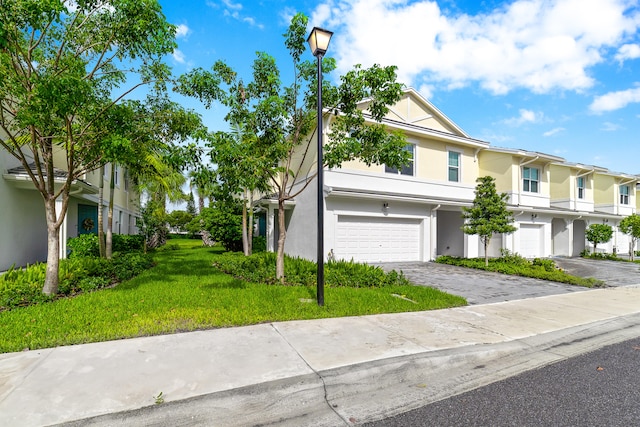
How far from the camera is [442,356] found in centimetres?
406

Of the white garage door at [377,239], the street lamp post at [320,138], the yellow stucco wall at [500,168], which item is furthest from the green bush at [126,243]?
the yellow stucco wall at [500,168]

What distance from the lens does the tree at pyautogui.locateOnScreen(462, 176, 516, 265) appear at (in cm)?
1329

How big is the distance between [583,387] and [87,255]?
14.4 m

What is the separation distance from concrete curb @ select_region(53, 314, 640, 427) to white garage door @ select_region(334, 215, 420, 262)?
9.09 m

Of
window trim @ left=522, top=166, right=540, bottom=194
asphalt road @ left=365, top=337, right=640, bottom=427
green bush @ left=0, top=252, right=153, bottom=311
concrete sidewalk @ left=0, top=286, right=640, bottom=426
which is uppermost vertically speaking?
window trim @ left=522, top=166, right=540, bottom=194

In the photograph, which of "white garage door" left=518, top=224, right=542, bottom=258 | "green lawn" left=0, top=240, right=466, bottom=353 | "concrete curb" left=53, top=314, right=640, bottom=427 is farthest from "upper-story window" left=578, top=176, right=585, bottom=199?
"concrete curb" left=53, top=314, right=640, bottom=427

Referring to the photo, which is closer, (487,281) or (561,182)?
(487,281)

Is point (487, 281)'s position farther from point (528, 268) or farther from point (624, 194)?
point (624, 194)

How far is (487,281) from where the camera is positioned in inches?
415

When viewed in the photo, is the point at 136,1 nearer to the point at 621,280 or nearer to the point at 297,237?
the point at 297,237

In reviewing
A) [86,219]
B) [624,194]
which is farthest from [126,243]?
[624,194]

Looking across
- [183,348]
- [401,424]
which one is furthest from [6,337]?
[401,424]

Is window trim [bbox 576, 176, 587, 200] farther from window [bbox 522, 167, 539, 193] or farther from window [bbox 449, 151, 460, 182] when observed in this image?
window [bbox 449, 151, 460, 182]

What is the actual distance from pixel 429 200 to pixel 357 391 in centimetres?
1246
